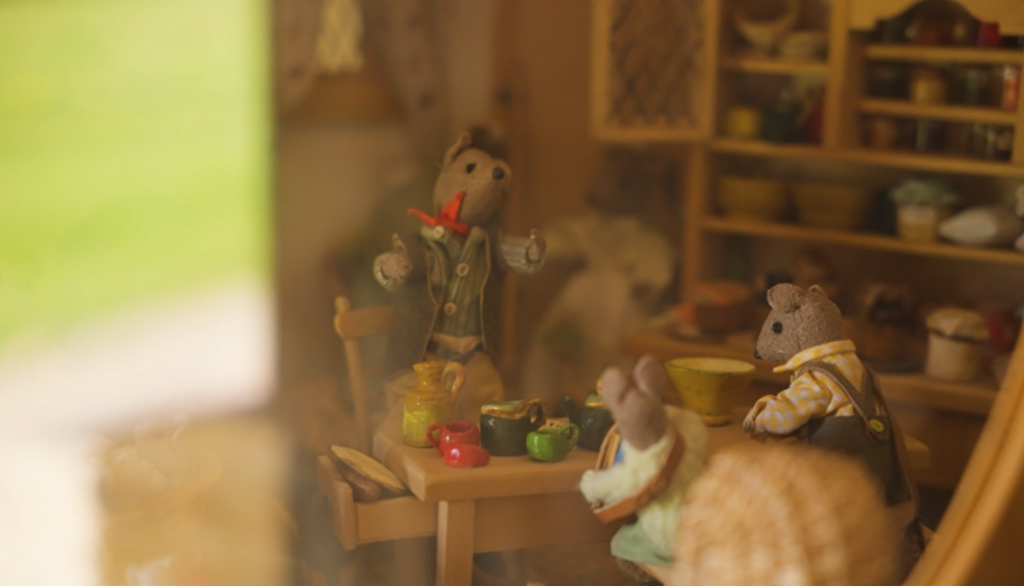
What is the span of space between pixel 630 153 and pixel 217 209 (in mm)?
596

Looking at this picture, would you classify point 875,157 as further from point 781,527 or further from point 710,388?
point 781,527

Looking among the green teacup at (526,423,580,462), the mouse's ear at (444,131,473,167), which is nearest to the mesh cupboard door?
the mouse's ear at (444,131,473,167)

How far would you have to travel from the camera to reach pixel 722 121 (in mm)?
1387

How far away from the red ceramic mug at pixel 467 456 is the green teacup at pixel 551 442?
41 millimetres

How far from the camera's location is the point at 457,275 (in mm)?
1011

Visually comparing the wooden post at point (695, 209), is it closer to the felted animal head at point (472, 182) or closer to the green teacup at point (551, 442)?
the felted animal head at point (472, 182)

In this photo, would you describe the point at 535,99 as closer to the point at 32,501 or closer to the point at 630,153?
the point at 630,153

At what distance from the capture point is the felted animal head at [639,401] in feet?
2.22

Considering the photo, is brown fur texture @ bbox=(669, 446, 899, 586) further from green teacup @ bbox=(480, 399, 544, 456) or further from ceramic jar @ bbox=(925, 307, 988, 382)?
ceramic jar @ bbox=(925, 307, 988, 382)

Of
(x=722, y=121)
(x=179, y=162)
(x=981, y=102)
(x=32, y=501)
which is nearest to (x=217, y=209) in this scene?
(x=179, y=162)

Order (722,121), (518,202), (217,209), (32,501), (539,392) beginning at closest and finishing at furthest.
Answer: (32,501)
(217,209)
(539,392)
(518,202)
(722,121)

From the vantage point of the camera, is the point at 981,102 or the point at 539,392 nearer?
the point at 539,392

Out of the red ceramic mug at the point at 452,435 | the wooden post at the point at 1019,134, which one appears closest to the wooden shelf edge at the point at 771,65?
the wooden post at the point at 1019,134

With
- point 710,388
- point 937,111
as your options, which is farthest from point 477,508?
point 937,111
